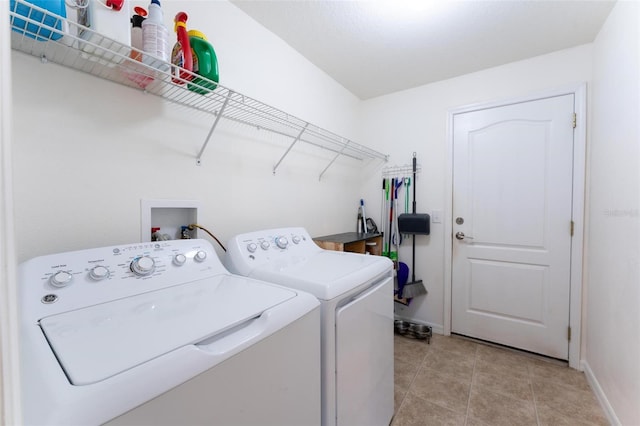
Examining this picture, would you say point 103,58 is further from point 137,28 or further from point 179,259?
point 179,259

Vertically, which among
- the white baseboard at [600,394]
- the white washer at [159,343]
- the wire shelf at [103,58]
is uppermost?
the wire shelf at [103,58]

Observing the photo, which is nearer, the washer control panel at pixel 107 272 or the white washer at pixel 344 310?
the washer control panel at pixel 107 272

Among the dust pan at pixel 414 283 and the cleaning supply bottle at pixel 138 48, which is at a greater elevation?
the cleaning supply bottle at pixel 138 48

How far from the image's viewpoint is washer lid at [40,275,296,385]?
1.73 ft

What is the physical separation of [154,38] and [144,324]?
3.39 feet

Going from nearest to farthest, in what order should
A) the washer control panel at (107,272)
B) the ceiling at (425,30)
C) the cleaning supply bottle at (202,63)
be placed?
the washer control panel at (107,272), the cleaning supply bottle at (202,63), the ceiling at (425,30)

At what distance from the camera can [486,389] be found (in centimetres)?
183

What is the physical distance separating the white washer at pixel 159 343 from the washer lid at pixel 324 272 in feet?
0.36

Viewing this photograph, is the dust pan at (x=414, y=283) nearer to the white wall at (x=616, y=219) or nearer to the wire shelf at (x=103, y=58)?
the white wall at (x=616, y=219)

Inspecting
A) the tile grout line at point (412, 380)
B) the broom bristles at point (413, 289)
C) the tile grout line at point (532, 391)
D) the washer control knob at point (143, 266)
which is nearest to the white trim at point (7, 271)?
the washer control knob at point (143, 266)

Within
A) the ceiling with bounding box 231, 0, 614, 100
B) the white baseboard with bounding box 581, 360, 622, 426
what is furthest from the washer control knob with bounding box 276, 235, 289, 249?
the white baseboard with bounding box 581, 360, 622, 426

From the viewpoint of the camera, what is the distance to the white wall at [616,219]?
4.41 feet

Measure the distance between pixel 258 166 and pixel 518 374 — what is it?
8.15 ft

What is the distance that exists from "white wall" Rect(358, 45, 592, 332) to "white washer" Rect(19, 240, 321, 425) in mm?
2057
